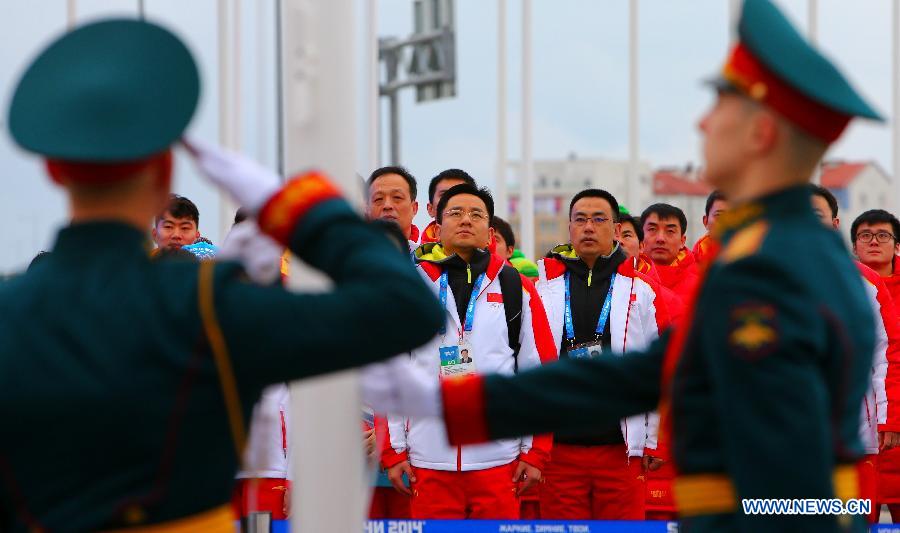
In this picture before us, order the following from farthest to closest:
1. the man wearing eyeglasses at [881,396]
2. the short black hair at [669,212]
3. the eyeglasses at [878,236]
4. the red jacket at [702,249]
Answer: the short black hair at [669,212] < the eyeglasses at [878,236] < the red jacket at [702,249] < the man wearing eyeglasses at [881,396]

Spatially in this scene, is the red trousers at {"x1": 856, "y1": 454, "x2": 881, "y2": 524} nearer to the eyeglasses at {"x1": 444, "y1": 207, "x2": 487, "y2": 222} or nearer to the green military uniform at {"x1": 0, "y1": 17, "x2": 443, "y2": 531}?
the eyeglasses at {"x1": 444, "y1": 207, "x2": 487, "y2": 222}

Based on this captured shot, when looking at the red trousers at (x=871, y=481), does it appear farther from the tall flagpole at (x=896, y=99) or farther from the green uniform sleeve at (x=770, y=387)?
the tall flagpole at (x=896, y=99)

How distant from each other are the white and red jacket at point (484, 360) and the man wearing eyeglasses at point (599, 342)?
49cm

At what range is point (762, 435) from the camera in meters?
2.52

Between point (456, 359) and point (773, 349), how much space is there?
→ 14.7 feet

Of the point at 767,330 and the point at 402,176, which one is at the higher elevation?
the point at 402,176

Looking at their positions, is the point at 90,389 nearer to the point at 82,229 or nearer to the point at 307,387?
the point at 82,229

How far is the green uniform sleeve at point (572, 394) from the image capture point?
317 cm

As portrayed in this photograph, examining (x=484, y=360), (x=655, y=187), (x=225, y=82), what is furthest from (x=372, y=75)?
(x=655, y=187)

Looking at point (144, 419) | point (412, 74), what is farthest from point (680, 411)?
point (412, 74)

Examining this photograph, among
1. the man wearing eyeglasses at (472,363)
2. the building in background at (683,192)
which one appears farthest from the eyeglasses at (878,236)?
the building in background at (683,192)

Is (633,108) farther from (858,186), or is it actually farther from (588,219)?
(858,186)

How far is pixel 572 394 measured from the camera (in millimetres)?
3205

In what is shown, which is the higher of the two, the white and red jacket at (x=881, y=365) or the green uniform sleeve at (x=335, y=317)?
the green uniform sleeve at (x=335, y=317)
